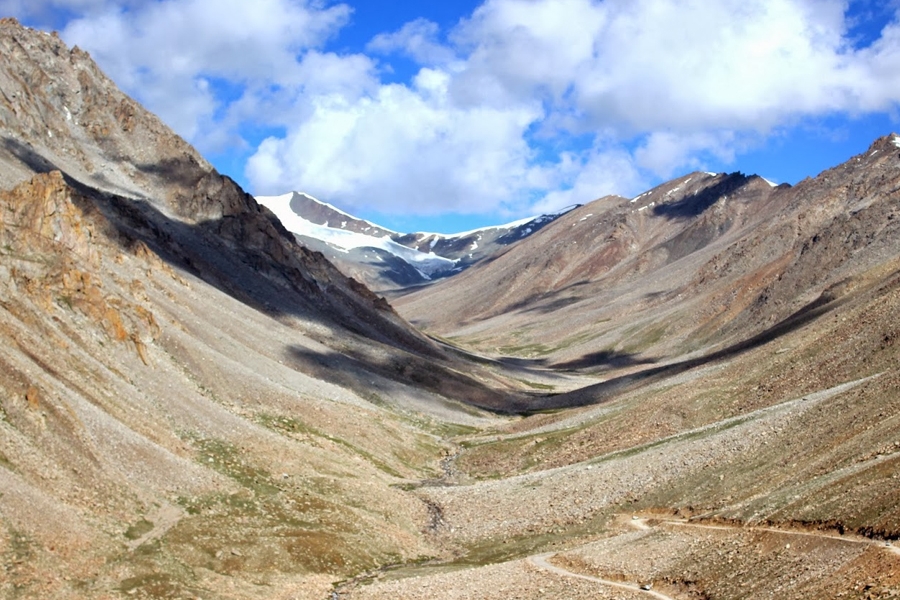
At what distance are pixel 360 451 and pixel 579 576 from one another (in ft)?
117

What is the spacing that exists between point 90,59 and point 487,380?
262 feet

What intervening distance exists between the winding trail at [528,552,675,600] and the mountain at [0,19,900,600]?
0.21m

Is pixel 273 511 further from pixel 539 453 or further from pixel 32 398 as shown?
pixel 539 453

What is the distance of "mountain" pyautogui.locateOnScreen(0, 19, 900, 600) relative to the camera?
3775cm

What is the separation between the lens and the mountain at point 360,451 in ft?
124

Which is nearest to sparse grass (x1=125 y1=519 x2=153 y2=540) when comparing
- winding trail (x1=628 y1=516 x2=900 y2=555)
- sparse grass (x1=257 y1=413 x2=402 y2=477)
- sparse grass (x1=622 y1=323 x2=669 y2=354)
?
winding trail (x1=628 y1=516 x2=900 y2=555)

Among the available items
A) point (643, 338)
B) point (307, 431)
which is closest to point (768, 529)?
point (307, 431)

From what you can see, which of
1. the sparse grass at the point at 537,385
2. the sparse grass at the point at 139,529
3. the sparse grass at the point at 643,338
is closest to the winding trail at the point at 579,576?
the sparse grass at the point at 139,529

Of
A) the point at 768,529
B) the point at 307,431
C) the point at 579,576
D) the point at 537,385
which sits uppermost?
the point at 537,385

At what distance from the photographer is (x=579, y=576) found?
134 ft

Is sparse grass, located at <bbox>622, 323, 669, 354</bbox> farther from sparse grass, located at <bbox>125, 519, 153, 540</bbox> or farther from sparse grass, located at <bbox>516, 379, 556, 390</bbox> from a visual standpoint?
sparse grass, located at <bbox>125, 519, 153, 540</bbox>

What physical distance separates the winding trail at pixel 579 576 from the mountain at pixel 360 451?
0.70 ft

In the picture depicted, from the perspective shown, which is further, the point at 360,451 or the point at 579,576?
the point at 360,451

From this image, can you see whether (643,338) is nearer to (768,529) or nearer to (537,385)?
(537,385)
